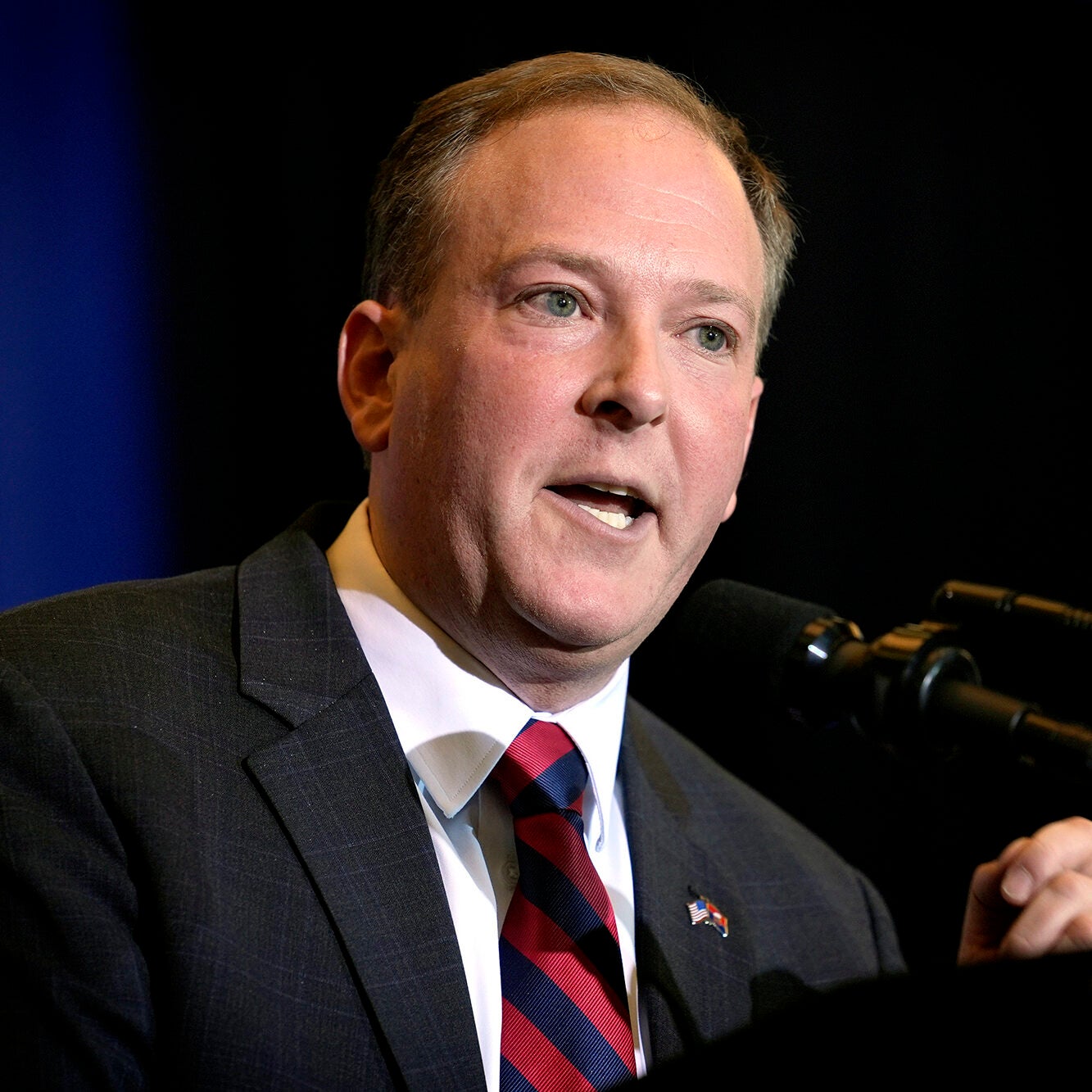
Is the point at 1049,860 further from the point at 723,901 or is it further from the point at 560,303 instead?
the point at 560,303

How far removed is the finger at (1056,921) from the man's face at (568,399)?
0.62m

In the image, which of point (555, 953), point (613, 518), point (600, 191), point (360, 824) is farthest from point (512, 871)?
point (600, 191)

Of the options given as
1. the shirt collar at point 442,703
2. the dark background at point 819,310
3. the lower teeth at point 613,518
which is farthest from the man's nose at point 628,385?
the dark background at point 819,310

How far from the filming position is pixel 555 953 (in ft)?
5.18

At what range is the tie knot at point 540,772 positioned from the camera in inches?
64.9

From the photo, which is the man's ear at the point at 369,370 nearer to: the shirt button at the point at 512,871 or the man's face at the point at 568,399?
the man's face at the point at 568,399

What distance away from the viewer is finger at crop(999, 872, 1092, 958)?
54.9 inches

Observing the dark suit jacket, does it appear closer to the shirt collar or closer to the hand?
the shirt collar

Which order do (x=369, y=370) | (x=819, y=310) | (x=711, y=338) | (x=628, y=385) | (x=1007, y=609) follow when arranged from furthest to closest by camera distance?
(x=819, y=310) < (x=369, y=370) < (x=711, y=338) < (x=628, y=385) < (x=1007, y=609)

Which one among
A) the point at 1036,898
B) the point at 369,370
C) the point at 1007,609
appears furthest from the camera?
the point at 369,370

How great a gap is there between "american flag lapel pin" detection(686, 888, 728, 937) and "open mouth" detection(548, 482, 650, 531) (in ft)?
2.17

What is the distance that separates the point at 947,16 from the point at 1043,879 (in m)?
2.13

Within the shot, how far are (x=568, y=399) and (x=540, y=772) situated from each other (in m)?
0.52

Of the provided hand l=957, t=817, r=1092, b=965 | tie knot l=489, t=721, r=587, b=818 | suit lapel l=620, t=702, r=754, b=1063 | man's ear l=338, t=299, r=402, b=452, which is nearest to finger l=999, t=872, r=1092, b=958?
hand l=957, t=817, r=1092, b=965
